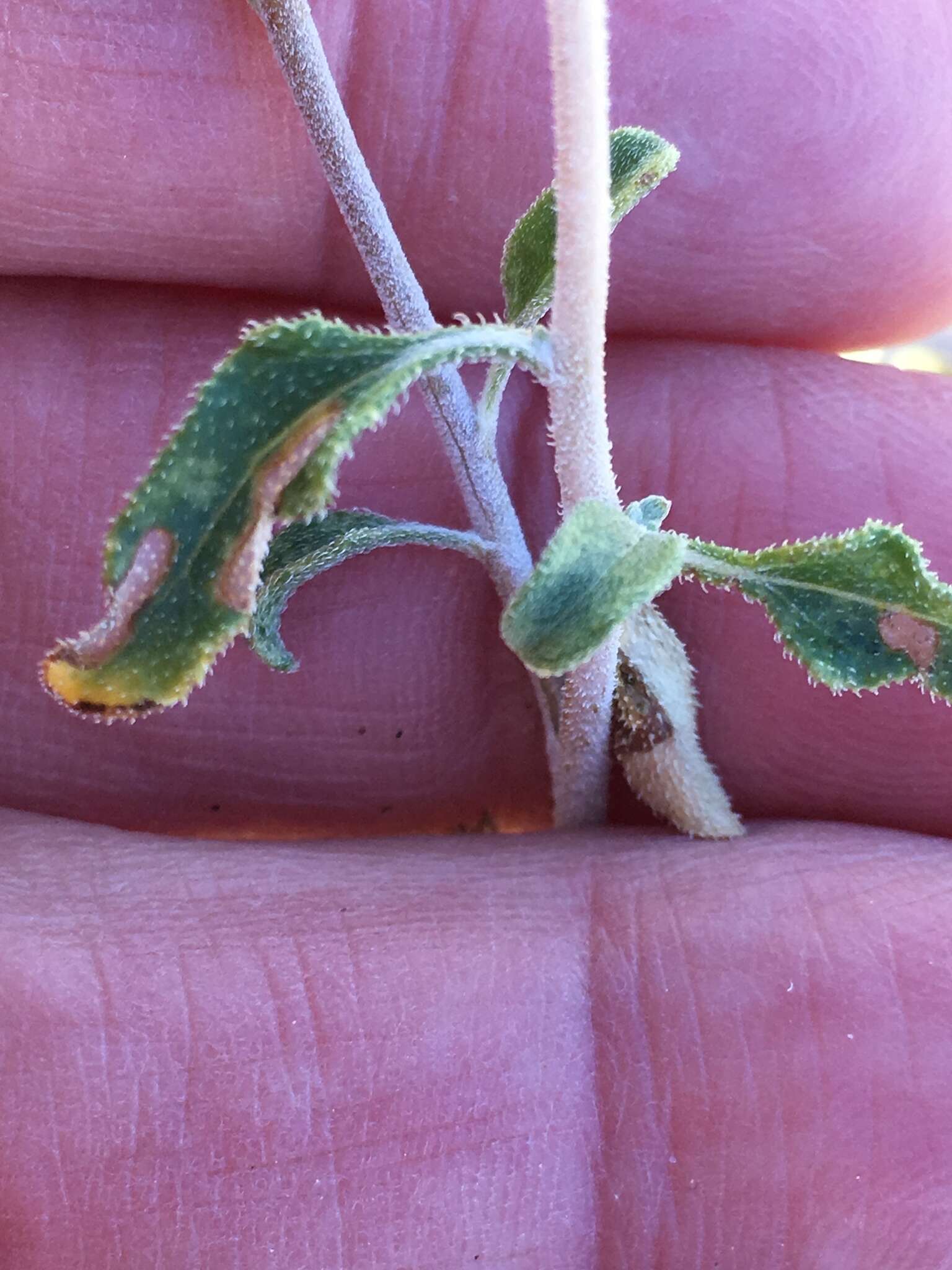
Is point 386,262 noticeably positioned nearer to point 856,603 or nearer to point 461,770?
point 856,603

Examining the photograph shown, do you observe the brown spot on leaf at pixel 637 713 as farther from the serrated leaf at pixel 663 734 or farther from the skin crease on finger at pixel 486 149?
the skin crease on finger at pixel 486 149

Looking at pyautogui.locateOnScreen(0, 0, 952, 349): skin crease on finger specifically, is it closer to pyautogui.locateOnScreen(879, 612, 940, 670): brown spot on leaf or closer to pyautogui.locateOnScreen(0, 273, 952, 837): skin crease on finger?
pyautogui.locateOnScreen(0, 273, 952, 837): skin crease on finger

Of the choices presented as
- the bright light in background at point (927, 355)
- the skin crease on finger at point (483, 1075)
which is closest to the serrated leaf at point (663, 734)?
the skin crease on finger at point (483, 1075)

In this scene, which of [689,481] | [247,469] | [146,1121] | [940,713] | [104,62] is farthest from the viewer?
[689,481]

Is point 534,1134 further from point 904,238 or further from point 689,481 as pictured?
point 904,238

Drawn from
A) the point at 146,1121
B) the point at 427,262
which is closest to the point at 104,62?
the point at 427,262

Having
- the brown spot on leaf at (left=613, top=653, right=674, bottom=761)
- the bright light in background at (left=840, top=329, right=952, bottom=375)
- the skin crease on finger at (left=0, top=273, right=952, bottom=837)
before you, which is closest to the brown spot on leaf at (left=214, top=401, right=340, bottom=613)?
the brown spot on leaf at (left=613, top=653, right=674, bottom=761)

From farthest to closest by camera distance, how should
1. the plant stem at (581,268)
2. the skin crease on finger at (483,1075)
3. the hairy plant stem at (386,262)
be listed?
the skin crease on finger at (483,1075)
the hairy plant stem at (386,262)
the plant stem at (581,268)
